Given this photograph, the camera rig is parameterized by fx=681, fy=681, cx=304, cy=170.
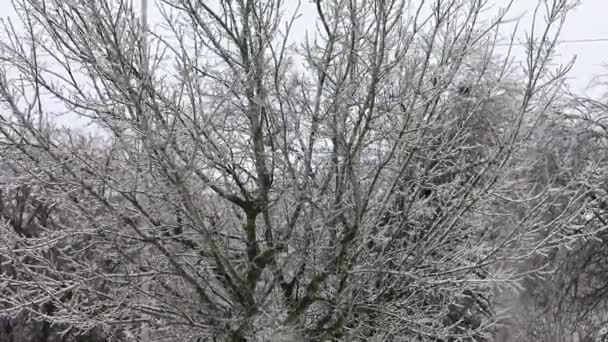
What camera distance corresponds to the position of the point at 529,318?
8953 mm

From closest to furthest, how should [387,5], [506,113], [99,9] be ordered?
[99,9] < [387,5] < [506,113]

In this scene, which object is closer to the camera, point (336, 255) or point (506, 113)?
point (336, 255)

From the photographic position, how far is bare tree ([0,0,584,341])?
3.40m

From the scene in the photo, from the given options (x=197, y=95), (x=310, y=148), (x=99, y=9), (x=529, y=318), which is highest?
(x=99, y=9)

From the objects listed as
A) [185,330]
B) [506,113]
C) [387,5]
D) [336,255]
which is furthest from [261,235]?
[506,113]

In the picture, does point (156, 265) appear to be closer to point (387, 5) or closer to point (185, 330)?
point (185, 330)

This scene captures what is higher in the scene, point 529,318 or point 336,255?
point 336,255

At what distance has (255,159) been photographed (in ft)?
12.1

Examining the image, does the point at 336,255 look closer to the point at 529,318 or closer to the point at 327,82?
the point at 327,82

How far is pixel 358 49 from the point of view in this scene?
3.40 metres

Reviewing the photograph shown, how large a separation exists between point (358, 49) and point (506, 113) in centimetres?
510

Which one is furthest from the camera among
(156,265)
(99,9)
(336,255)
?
(156,265)

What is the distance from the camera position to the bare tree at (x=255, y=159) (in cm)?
340

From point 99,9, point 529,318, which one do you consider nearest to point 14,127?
point 99,9
